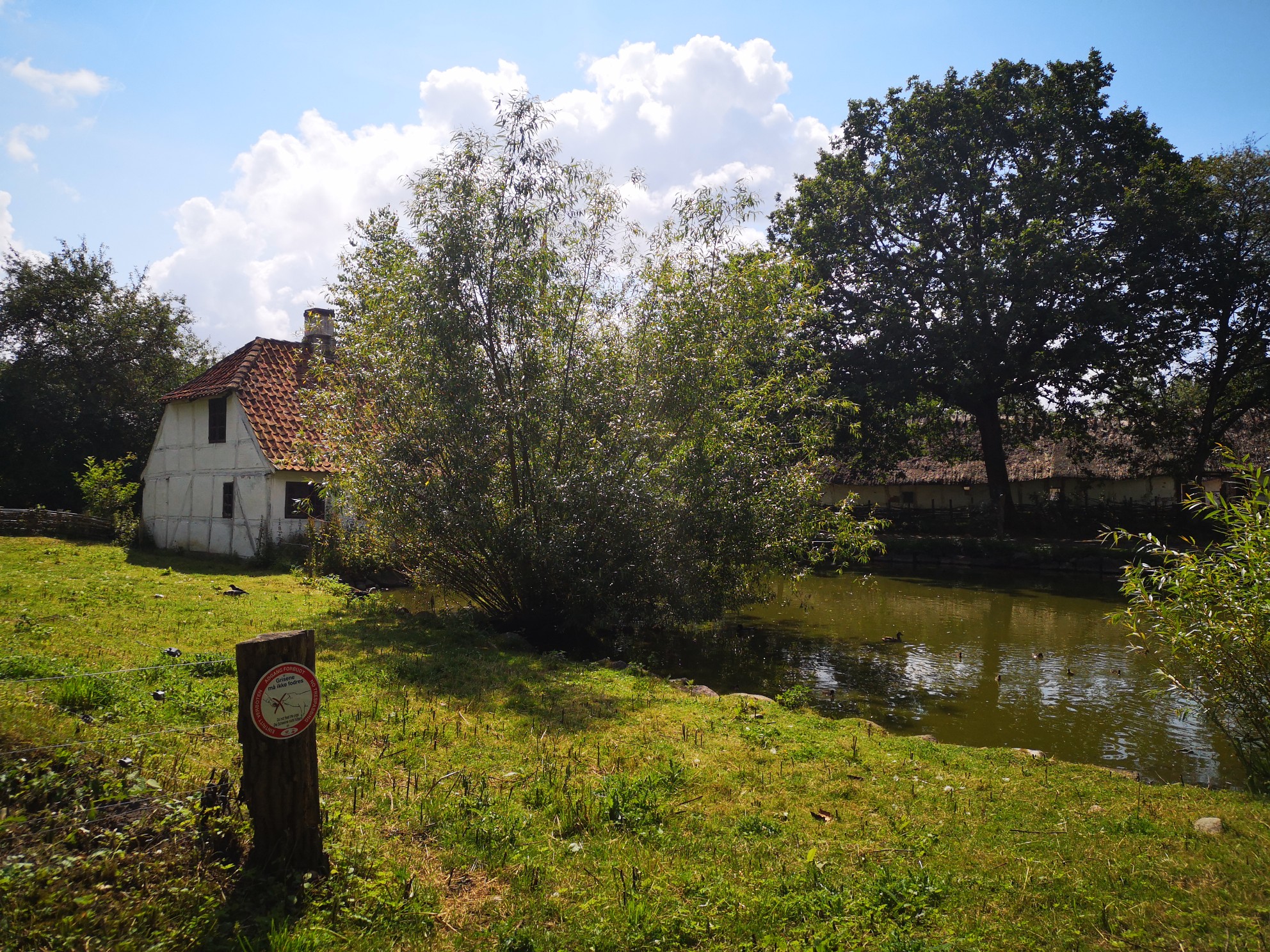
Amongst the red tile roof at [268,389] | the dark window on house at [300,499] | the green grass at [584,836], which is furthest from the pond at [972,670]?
the red tile roof at [268,389]

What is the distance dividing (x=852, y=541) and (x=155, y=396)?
2925 cm

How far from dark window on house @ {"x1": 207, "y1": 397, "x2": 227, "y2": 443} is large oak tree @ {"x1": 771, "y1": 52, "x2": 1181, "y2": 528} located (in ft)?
61.8

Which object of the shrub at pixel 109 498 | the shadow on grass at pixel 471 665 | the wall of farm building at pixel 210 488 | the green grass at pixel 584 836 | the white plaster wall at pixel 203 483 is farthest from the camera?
the shrub at pixel 109 498

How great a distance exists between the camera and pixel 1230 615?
20.3ft

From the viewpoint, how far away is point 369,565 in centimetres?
1831

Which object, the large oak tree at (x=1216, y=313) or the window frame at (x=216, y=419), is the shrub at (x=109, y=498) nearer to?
the window frame at (x=216, y=419)

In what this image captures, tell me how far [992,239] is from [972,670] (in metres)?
18.3

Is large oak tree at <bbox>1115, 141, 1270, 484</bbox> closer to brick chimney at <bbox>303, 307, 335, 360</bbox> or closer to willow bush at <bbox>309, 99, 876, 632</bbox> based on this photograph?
willow bush at <bbox>309, 99, 876, 632</bbox>

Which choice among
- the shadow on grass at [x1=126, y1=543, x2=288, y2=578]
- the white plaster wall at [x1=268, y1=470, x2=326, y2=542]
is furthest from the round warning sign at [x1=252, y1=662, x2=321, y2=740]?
the white plaster wall at [x1=268, y1=470, x2=326, y2=542]

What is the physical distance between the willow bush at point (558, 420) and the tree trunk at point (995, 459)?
18459mm

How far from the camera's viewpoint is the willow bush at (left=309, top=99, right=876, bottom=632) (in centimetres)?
1172

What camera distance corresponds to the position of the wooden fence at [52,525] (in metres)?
21.5

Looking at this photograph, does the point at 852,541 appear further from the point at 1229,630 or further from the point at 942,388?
the point at 942,388

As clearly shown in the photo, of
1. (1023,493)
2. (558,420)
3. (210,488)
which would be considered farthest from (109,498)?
(1023,493)
